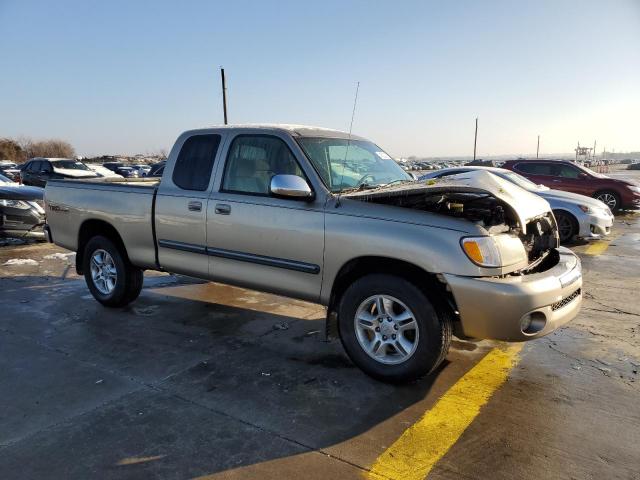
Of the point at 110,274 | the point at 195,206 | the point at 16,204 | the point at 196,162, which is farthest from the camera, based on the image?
the point at 16,204

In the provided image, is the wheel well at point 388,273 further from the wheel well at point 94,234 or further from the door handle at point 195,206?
the wheel well at point 94,234

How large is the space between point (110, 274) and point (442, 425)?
4007 mm

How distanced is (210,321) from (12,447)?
91.7 inches

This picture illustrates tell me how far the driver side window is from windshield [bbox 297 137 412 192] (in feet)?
0.59

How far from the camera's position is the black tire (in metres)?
9.27

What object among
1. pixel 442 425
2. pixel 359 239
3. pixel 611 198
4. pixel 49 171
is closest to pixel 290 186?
pixel 359 239

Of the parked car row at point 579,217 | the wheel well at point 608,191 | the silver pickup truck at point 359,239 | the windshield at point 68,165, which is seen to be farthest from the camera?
the windshield at point 68,165

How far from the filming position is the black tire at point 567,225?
30.4ft

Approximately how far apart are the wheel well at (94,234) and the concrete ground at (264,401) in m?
0.67

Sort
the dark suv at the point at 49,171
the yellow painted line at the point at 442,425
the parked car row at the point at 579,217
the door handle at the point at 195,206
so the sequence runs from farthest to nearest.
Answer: the dark suv at the point at 49,171
the parked car row at the point at 579,217
the door handle at the point at 195,206
the yellow painted line at the point at 442,425

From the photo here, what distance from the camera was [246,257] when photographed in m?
4.16

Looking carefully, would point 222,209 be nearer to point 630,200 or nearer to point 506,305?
point 506,305

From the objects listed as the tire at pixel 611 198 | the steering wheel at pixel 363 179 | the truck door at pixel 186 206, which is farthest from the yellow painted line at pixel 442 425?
the tire at pixel 611 198

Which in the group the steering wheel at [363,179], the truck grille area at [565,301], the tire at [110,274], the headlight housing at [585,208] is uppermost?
the steering wheel at [363,179]
